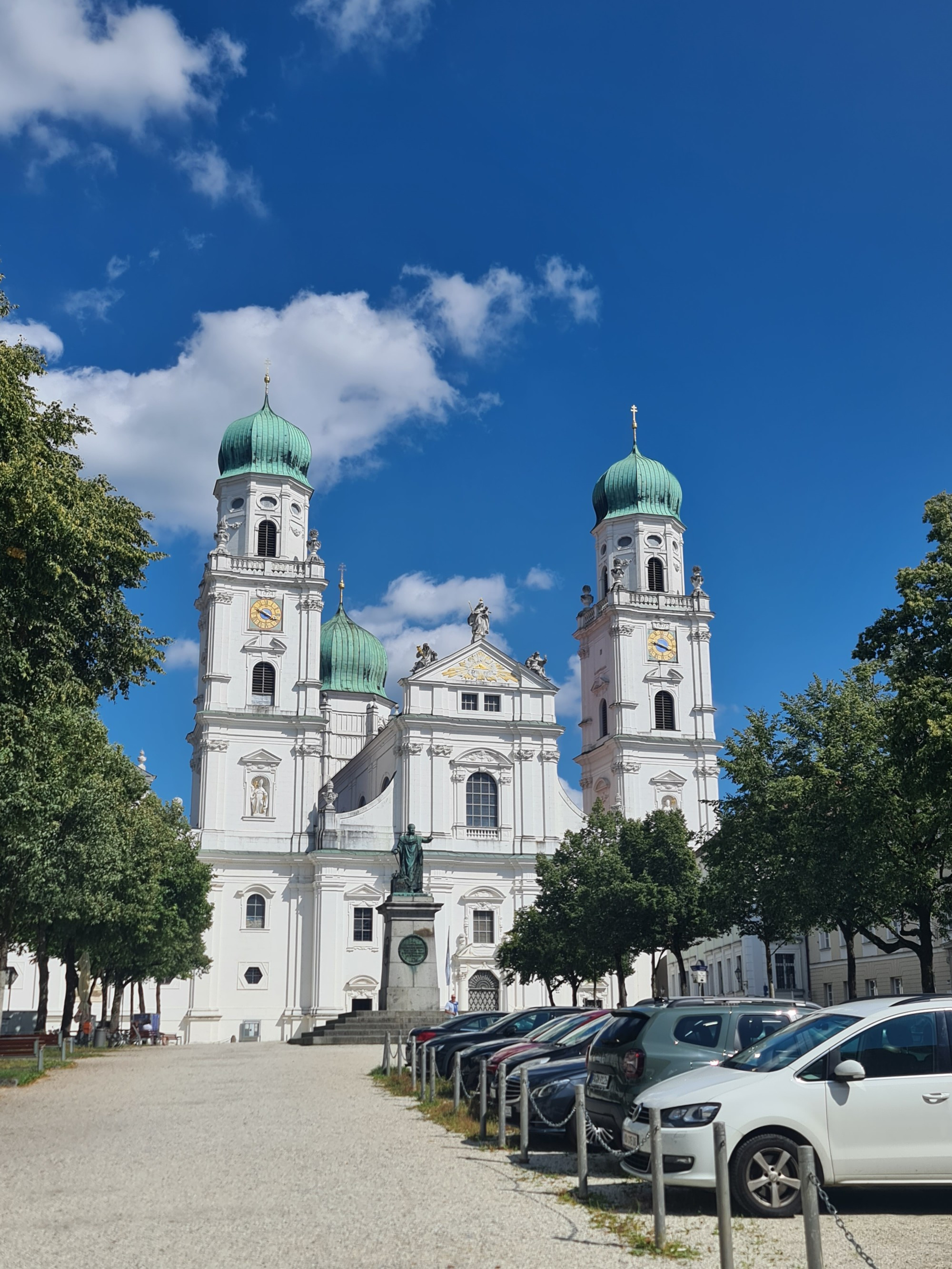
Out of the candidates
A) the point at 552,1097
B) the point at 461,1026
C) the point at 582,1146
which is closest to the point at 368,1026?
the point at 461,1026

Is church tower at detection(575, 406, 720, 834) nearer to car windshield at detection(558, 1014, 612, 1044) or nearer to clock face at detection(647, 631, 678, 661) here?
clock face at detection(647, 631, 678, 661)

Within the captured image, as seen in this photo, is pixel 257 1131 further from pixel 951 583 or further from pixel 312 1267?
pixel 951 583

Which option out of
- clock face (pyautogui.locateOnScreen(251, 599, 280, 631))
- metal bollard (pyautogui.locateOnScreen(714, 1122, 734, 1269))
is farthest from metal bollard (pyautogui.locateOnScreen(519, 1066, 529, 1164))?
clock face (pyautogui.locateOnScreen(251, 599, 280, 631))

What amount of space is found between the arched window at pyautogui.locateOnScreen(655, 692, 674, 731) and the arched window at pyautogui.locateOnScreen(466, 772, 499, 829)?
33.8 ft

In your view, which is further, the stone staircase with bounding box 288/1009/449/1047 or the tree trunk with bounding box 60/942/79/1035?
the stone staircase with bounding box 288/1009/449/1047

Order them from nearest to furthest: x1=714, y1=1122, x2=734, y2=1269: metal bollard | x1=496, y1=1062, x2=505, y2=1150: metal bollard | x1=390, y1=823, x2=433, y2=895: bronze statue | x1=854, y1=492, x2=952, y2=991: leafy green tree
Result: x1=714, y1=1122, x2=734, y2=1269: metal bollard → x1=496, y1=1062, x2=505, y2=1150: metal bollard → x1=854, y1=492, x2=952, y2=991: leafy green tree → x1=390, y1=823, x2=433, y2=895: bronze statue

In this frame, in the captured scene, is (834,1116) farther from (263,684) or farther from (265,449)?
(265,449)

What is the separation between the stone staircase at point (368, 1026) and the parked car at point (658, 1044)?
3009cm

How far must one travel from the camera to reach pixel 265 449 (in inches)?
3147

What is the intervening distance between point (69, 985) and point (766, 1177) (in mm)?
38868

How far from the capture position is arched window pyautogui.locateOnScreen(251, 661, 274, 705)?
7319 cm

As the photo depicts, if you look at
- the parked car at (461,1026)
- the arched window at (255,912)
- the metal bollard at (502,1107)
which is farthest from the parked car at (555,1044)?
the arched window at (255,912)

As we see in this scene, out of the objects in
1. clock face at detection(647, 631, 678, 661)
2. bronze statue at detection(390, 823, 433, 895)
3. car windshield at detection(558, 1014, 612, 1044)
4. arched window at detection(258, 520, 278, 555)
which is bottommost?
car windshield at detection(558, 1014, 612, 1044)

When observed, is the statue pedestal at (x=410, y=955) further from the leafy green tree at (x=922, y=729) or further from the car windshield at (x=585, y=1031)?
the car windshield at (x=585, y=1031)
